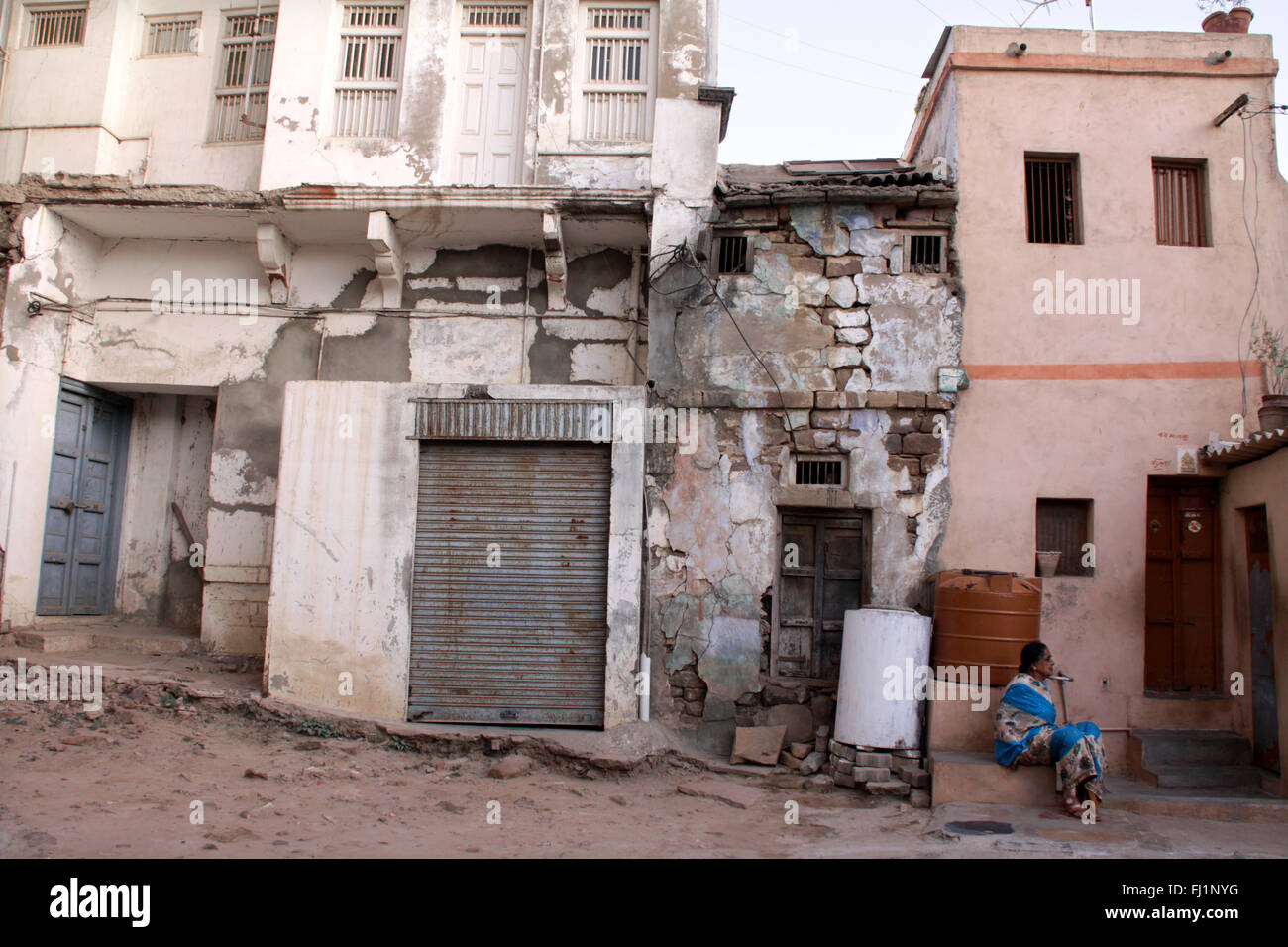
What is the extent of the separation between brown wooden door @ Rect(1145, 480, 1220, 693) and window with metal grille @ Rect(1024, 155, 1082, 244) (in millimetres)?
2644

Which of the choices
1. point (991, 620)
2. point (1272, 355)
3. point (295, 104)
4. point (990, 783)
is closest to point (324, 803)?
point (990, 783)

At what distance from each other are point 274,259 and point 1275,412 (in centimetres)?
979

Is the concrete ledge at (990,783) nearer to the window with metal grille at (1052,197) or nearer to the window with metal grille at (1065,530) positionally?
the window with metal grille at (1065,530)

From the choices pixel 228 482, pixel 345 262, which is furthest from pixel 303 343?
pixel 228 482

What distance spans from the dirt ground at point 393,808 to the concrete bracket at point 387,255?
181 inches

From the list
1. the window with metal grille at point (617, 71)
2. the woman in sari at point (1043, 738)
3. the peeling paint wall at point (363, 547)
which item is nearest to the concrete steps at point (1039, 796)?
the woman in sari at point (1043, 738)

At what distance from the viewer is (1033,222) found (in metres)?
9.07

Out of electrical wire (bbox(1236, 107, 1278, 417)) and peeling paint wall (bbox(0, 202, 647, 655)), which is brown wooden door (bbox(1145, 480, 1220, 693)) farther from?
peeling paint wall (bbox(0, 202, 647, 655))

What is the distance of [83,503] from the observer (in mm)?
10250

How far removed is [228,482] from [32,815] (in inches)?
182

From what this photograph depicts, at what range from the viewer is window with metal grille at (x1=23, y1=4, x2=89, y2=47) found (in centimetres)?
1077

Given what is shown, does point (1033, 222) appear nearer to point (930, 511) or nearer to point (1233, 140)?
point (1233, 140)

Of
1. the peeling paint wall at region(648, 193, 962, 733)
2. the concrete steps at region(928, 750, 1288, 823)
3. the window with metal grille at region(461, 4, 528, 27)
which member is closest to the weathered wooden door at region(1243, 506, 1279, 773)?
the concrete steps at region(928, 750, 1288, 823)

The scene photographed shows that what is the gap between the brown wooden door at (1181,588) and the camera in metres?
8.45
